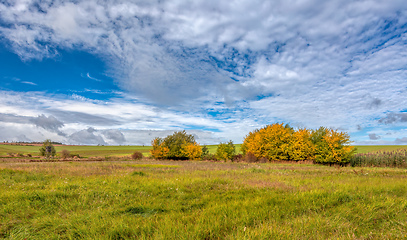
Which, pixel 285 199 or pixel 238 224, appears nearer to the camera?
pixel 238 224

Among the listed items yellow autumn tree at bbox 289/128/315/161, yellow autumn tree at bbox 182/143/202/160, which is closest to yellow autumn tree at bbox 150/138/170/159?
yellow autumn tree at bbox 182/143/202/160

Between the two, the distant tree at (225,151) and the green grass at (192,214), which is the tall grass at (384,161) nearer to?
the distant tree at (225,151)

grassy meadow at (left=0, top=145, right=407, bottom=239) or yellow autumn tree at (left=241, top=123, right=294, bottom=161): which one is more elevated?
yellow autumn tree at (left=241, top=123, right=294, bottom=161)

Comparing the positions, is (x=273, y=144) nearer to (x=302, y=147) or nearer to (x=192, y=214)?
(x=302, y=147)

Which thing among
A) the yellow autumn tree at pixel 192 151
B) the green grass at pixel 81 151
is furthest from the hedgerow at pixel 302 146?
the green grass at pixel 81 151

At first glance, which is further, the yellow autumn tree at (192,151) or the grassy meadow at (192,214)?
the yellow autumn tree at (192,151)

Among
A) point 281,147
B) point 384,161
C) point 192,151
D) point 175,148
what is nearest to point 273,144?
point 281,147

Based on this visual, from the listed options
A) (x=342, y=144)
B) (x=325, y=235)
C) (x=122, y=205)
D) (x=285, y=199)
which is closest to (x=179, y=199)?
(x=122, y=205)

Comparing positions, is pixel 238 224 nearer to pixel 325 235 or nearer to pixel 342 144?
pixel 325 235

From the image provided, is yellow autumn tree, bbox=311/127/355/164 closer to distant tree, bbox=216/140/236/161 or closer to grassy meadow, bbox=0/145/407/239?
distant tree, bbox=216/140/236/161

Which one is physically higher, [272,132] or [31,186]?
[272,132]

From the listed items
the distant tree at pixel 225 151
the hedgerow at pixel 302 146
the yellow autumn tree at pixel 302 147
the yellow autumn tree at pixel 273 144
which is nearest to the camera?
the hedgerow at pixel 302 146

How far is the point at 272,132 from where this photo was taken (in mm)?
52594

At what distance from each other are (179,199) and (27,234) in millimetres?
4590
